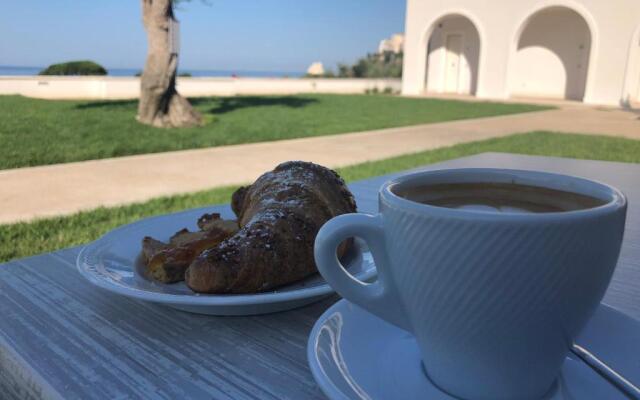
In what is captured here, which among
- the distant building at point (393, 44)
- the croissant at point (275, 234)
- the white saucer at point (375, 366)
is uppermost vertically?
the distant building at point (393, 44)

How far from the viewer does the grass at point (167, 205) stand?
372 centimetres

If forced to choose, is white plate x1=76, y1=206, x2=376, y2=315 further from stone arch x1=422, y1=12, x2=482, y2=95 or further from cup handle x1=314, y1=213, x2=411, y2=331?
stone arch x1=422, y1=12, x2=482, y2=95

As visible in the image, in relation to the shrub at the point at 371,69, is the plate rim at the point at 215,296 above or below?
below

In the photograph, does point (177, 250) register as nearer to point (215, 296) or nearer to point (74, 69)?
point (215, 296)

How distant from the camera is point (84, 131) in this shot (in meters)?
9.33

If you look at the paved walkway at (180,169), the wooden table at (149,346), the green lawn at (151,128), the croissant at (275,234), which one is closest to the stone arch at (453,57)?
the green lawn at (151,128)

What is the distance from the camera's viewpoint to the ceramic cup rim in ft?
1.81

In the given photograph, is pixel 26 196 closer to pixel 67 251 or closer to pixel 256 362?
pixel 67 251

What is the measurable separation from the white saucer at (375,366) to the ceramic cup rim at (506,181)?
0.20 m

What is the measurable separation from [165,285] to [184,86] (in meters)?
23.4

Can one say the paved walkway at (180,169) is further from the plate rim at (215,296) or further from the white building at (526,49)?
the white building at (526,49)

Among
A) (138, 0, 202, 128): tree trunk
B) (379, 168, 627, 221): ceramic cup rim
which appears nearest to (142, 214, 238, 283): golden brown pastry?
(379, 168, 627, 221): ceramic cup rim

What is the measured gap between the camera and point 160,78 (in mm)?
11570

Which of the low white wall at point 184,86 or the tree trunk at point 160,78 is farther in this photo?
the low white wall at point 184,86
